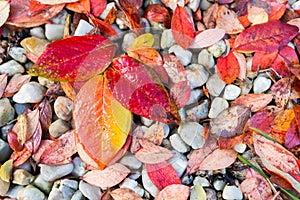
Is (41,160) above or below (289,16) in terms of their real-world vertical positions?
below

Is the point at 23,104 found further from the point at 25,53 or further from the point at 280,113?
the point at 280,113

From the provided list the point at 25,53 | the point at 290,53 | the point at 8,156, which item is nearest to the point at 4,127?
the point at 8,156

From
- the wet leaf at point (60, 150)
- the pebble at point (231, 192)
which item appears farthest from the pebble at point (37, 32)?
the pebble at point (231, 192)

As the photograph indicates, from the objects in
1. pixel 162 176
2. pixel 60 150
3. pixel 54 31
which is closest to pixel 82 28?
pixel 54 31

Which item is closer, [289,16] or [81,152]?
[81,152]

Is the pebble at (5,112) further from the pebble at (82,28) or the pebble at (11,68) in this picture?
the pebble at (82,28)

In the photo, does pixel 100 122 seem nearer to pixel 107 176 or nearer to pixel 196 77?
pixel 107 176

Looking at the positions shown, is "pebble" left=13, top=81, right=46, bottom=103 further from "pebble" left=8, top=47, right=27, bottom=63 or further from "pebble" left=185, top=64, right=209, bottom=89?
"pebble" left=185, top=64, right=209, bottom=89
